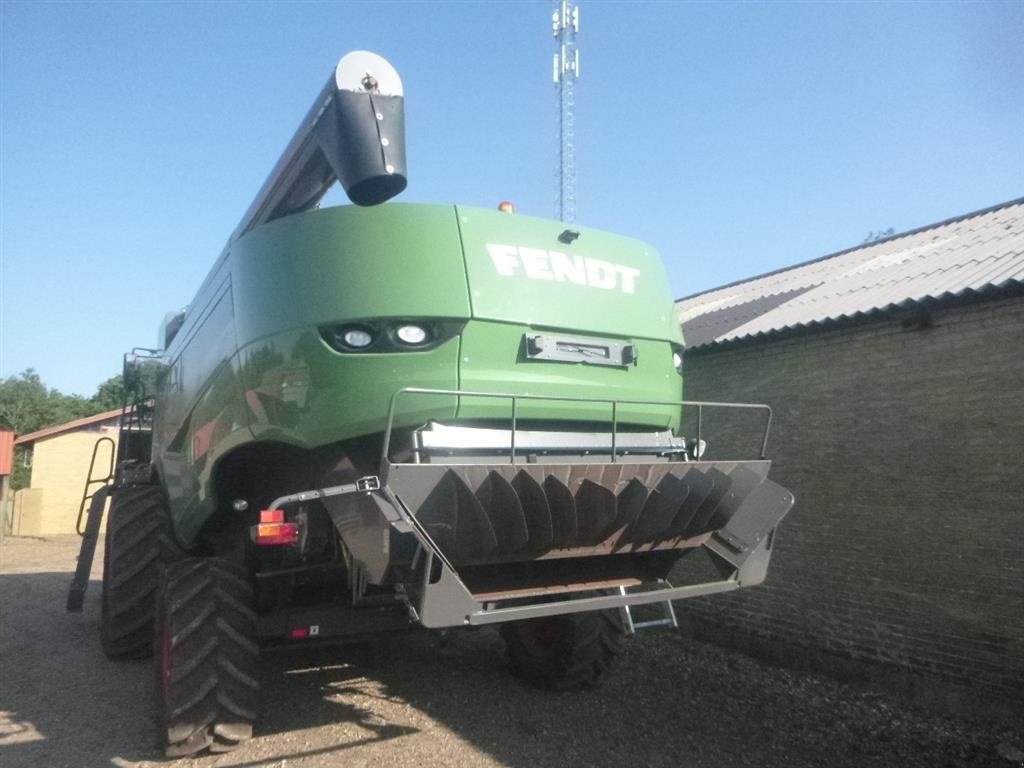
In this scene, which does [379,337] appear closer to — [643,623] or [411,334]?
[411,334]

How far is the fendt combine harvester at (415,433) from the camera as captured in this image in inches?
128

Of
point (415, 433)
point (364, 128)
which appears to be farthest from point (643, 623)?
point (364, 128)

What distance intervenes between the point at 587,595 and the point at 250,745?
203cm

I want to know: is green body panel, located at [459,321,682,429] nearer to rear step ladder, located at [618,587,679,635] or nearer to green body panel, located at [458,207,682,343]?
green body panel, located at [458,207,682,343]

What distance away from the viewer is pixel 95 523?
7.58 metres

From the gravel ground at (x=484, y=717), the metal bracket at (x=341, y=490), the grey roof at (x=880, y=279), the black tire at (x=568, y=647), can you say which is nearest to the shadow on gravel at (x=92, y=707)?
the gravel ground at (x=484, y=717)

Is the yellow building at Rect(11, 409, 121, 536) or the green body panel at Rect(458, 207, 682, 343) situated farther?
the yellow building at Rect(11, 409, 121, 536)

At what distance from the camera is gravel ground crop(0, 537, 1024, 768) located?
417cm

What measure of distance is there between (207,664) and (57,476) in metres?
24.9

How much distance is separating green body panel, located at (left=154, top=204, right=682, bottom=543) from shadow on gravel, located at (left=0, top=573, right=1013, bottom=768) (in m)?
1.69

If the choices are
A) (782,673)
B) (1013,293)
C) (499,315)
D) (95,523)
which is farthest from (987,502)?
(95,523)

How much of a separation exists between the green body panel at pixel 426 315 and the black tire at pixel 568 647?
1.70 m

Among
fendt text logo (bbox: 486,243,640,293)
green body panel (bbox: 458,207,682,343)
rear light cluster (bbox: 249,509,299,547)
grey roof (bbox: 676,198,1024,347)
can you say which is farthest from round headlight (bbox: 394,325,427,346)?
grey roof (bbox: 676,198,1024,347)

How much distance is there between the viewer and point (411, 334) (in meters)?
3.48
